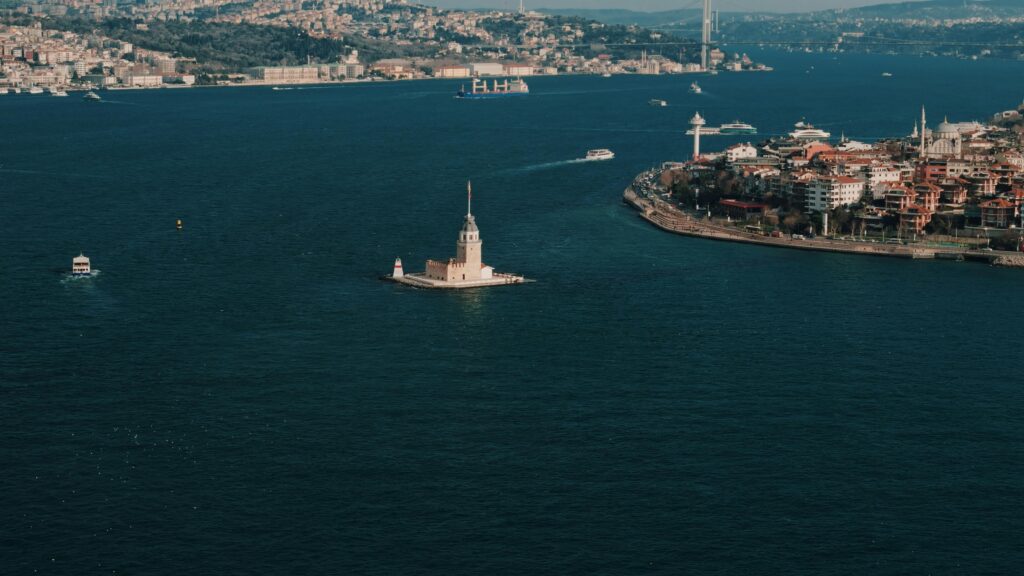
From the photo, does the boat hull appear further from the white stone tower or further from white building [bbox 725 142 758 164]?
the white stone tower

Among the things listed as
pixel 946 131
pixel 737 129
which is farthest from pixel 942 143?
pixel 737 129

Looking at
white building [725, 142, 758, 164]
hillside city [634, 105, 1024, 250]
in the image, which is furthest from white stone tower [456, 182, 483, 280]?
white building [725, 142, 758, 164]

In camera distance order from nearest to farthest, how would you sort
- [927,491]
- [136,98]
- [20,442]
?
[927,491], [20,442], [136,98]

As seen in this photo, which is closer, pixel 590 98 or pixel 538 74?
pixel 590 98

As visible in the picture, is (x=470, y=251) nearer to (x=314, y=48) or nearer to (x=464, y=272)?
(x=464, y=272)

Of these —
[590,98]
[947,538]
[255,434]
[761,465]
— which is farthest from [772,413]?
[590,98]

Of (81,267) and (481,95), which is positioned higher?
(481,95)

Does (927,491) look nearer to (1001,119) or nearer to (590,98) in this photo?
(1001,119)

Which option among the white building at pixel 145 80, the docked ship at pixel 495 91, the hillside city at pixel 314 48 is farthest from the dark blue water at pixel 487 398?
the hillside city at pixel 314 48
